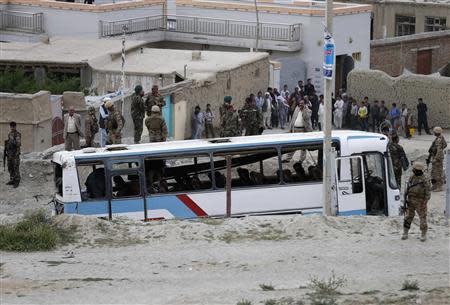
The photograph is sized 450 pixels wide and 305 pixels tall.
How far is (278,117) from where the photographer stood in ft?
133

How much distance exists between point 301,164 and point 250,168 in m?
0.98

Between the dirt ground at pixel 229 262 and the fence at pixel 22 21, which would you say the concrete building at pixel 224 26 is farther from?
the dirt ground at pixel 229 262

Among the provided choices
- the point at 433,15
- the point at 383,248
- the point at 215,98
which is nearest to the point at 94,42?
the point at 215,98

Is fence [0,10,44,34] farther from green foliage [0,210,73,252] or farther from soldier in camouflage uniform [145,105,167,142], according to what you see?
green foliage [0,210,73,252]

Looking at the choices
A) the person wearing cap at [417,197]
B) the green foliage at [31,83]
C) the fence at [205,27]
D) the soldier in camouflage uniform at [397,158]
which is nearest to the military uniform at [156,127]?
the soldier in camouflage uniform at [397,158]

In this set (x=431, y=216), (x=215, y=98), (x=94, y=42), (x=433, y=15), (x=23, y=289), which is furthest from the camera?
(x=433, y=15)

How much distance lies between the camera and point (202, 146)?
77.0ft

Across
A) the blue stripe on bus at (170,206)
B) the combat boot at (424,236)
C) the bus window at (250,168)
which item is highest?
the bus window at (250,168)

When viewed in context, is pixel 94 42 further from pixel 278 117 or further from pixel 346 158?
pixel 346 158

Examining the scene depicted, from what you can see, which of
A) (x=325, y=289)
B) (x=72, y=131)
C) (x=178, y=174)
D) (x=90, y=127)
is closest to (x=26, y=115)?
(x=72, y=131)

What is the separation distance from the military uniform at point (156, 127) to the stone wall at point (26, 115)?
6710 millimetres

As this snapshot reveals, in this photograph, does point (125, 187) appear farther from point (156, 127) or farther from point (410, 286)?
point (410, 286)

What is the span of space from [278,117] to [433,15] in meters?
21.5

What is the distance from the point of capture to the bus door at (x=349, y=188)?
2339 cm
